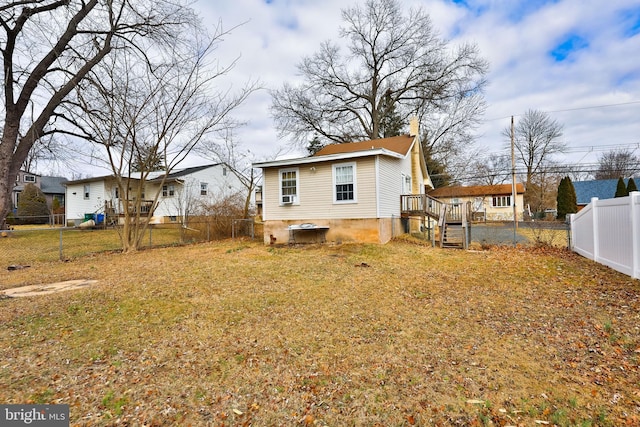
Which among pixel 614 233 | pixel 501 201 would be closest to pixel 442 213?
pixel 614 233

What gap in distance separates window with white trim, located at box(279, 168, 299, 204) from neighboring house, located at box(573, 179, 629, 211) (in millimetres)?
38064

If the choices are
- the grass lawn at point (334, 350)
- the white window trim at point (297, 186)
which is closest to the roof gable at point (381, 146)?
the white window trim at point (297, 186)

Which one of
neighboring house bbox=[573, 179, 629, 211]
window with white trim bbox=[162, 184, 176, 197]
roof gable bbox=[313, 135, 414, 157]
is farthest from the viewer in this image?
neighboring house bbox=[573, 179, 629, 211]

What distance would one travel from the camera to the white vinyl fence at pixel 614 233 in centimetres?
568

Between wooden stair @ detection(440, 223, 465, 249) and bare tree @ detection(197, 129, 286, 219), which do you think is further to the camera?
bare tree @ detection(197, 129, 286, 219)

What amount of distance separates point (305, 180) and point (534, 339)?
1039 centimetres

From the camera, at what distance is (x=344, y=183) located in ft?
40.8

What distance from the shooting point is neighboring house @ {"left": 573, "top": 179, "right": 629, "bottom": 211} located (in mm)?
35888

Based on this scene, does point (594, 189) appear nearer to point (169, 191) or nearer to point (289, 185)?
point (289, 185)

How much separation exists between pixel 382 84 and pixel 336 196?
16.7 metres

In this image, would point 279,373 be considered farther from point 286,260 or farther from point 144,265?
point 144,265

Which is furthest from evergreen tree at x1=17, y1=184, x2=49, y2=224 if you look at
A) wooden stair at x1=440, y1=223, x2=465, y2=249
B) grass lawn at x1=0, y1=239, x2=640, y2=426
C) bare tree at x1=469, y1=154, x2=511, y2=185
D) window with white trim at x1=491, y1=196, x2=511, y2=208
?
window with white trim at x1=491, y1=196, x2=511, y2=208

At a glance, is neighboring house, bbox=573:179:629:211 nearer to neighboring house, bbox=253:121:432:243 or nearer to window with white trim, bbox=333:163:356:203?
neighboring house, bbox=253:121:432:243

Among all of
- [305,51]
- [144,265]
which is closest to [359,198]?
[144,265]
